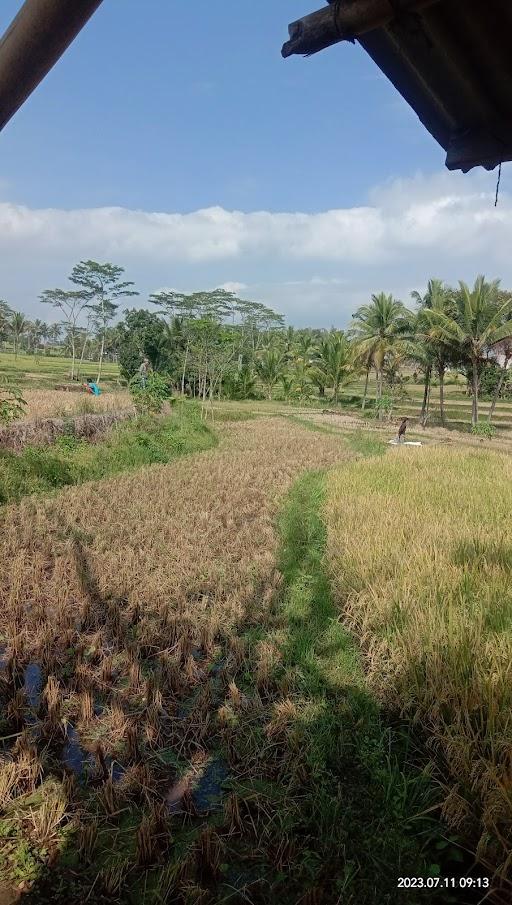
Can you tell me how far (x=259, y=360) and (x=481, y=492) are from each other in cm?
3041

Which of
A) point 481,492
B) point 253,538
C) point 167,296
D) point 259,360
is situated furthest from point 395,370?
point 253,538

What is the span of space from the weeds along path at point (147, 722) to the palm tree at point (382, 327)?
2220cm

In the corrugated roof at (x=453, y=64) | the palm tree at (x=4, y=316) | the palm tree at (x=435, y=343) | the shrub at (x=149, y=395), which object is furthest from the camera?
the palm tree at (x=4, y=316)

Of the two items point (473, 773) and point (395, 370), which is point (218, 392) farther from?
point (473, 773)

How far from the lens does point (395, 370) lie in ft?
111

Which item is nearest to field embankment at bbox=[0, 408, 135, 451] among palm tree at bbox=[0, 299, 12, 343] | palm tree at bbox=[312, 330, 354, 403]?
palm tree at bbox=[312, 330, 354, 403]

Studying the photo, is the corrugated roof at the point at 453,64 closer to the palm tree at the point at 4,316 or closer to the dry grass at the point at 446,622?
the dry grass at the point at 446,622

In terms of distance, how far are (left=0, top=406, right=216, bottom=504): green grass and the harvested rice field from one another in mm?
2643

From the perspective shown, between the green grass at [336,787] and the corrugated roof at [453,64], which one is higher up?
the corrugated roof at [453,64]

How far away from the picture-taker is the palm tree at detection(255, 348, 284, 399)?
34.5 metres

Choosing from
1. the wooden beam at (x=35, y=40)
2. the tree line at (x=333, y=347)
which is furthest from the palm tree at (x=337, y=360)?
the wooden beam at (x=35, y=40)

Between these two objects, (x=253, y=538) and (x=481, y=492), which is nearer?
(x=253, y=538)

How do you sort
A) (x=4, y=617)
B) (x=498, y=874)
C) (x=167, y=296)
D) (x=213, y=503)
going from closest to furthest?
(x=498, y=874)
(x=4, y=617)
(x=213, y=503)
(x=167, y=296)

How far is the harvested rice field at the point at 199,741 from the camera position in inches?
78.0
